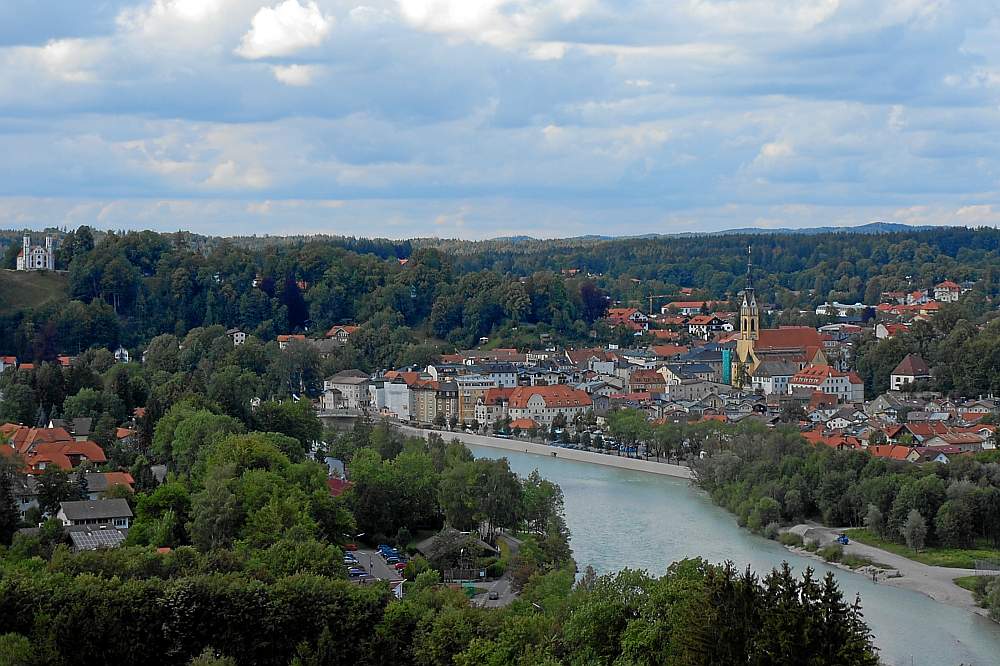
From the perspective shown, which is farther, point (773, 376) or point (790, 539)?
point (773, 376)

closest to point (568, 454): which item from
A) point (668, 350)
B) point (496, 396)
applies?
point (496, 396)

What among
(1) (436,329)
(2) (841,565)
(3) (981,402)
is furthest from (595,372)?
(2) (841,565)

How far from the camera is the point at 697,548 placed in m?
25.1

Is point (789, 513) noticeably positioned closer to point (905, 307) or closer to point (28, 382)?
point (28, 382)

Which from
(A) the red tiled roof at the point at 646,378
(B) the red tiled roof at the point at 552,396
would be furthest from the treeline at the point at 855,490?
(A) the red tiled roof at the point at 646,378

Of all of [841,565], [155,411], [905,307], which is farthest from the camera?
[905,307]

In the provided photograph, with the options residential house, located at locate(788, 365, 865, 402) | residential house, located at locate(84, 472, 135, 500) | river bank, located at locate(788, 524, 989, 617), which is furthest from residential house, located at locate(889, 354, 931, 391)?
residential house, located at locate(84, 472, 135, 500)

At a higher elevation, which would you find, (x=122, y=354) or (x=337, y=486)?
(x=337, y=486)

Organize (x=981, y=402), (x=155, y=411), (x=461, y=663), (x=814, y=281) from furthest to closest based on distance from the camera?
(x=814, y=281) → (x=981, y=402) → (x=155, y=411) → (x=461, y=663)

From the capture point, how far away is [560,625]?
15992mm

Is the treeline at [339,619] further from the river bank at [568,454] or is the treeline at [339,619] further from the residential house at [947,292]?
the residential house at [947,292]

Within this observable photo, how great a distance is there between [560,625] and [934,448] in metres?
18.4

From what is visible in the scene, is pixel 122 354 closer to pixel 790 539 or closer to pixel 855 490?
pixel 855 490

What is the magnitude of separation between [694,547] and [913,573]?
3679 mm
